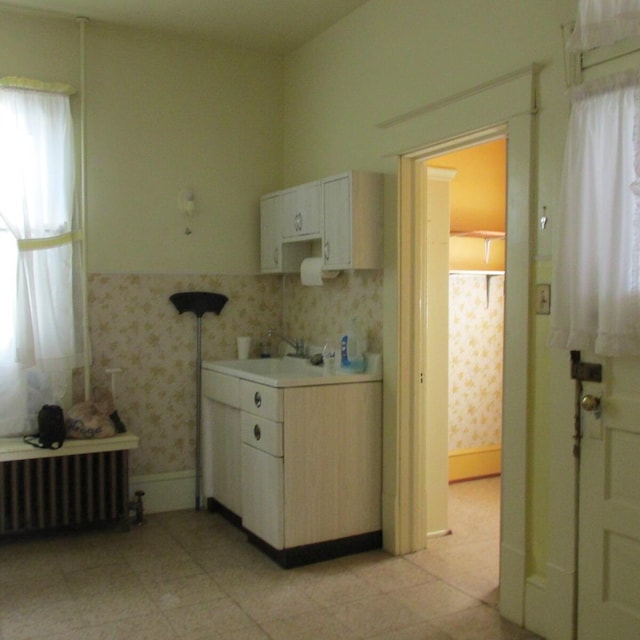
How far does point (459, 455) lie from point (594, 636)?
2.37 meters

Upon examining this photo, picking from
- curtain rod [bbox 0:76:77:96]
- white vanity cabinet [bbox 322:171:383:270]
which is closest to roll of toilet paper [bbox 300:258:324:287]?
white vanity cabinet [bbox 322:171:383:270]

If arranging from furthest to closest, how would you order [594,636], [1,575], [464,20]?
[1,575] → [464,20] → [594,636]

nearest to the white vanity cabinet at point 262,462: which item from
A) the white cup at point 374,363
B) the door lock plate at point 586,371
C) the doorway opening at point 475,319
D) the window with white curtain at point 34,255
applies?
the white cup at point 374,363

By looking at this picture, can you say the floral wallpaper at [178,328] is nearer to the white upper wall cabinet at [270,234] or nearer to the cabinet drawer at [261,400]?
the white upper wall cabinet at [270,234]

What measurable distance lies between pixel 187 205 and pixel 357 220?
4.09ft

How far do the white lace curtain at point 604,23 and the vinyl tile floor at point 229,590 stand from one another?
2179mm

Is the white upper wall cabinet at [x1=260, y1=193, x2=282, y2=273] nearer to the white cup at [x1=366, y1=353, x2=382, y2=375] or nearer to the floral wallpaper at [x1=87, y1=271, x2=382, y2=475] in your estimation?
the floral wallpaper at [x1=87, y1=271, x2=382, y2=475]

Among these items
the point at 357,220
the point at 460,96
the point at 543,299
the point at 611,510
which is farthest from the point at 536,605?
the point at 460,96

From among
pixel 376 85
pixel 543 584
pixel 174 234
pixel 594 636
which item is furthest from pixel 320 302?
pixel 594 636

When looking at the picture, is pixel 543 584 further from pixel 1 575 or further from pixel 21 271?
pixel 21 271

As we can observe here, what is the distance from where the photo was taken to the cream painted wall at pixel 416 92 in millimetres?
2703

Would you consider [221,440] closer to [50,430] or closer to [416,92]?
[50,430]

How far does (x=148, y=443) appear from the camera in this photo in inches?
168

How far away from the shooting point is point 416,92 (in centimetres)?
341
